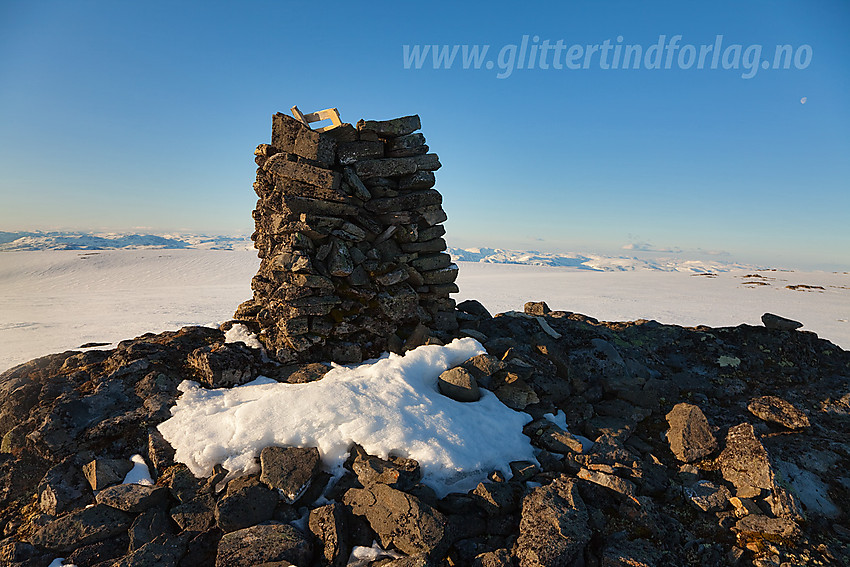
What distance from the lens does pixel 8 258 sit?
4334 centimetres

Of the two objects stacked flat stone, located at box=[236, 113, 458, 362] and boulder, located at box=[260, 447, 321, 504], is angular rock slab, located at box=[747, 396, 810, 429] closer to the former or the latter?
stacked flat stone, located at box=[236, 113, 458, 362]

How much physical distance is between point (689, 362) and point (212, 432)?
10.3 meters

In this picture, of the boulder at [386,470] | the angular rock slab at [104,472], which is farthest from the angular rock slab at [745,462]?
the angular rock slab at [104,472]

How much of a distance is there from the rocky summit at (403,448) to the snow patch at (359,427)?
0.16m

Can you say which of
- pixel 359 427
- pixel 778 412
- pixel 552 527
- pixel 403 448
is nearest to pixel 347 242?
pixel 359 427

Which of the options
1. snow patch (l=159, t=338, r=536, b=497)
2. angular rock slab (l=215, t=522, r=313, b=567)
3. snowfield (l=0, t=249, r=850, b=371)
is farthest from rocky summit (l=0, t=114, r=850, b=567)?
snowfield (l=0, t=249, r=850, b=371)

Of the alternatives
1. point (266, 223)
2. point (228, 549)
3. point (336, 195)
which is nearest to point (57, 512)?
point (228, 549)

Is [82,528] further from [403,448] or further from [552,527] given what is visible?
[552,527]

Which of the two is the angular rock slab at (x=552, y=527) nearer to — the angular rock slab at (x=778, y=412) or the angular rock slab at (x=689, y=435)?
the angular rock slab at (x=689, y=435)

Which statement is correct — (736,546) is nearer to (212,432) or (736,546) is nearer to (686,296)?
(212,432)

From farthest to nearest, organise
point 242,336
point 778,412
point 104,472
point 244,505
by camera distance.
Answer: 1. point 242,336
2. point 778,412
3. point 104,472
4. point 244,505

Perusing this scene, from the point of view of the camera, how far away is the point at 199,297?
2627cm

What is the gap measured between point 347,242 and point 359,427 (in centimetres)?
470

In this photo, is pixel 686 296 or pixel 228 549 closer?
pixel 228 549
